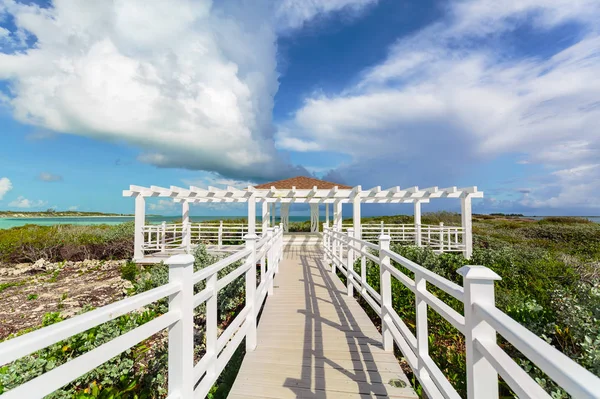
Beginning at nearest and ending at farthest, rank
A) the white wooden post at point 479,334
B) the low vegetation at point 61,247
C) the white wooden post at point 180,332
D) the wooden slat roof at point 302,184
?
the white wooden post at point 479,334, the white wooden post at point 180,332, the low vegetation at point 61,247, the wooden slat roof at point 302,184

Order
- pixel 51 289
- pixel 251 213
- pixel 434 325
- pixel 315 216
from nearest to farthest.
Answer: pixel 434 325 < pixel 51 289 < pixel 251 213 < pixel 315 216

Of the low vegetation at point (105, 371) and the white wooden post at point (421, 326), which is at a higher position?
the white wooden post at point (421, 326)

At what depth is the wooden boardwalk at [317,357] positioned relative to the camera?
8.12ft

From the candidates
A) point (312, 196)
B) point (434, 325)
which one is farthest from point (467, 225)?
point (434, 325)

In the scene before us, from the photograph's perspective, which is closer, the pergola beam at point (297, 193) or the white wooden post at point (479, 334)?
the white wooden post at point (479, 334)

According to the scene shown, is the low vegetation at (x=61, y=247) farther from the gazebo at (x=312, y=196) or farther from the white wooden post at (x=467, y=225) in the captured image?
the white wooden post at (x=467, y=225)

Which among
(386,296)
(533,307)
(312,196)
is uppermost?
(312,196)

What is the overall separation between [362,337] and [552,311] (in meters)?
2.51

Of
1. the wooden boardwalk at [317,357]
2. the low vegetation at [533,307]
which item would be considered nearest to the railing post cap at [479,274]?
the low vegetation at [533,307]

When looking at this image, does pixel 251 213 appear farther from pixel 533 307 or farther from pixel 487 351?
pixel 487 351

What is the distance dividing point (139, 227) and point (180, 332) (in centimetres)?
1090

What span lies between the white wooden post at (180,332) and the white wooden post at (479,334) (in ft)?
4.88

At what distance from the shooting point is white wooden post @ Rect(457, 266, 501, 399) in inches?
51.6

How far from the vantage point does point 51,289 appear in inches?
301
